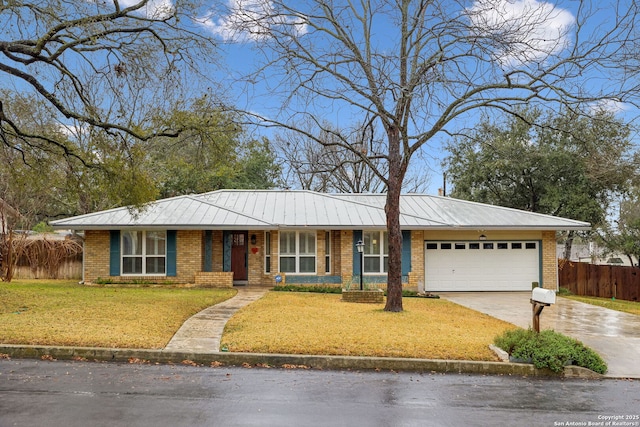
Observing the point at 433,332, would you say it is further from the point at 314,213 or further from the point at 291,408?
the point at 314,213

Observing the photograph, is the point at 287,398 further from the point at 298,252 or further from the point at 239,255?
the point at 239,255

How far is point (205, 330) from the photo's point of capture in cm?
1006

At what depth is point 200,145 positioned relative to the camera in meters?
13.3

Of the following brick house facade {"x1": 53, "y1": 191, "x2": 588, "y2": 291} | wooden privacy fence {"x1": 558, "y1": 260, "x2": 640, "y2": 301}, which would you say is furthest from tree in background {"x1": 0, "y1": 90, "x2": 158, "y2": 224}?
wooden privacy fence {"x1": 558, "y1": 260, "x2": 640, "y2": 301}

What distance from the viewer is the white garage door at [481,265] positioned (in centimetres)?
2150

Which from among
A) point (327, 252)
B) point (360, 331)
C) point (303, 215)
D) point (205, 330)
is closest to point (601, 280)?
point (327, 252)

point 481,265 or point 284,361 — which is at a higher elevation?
point 481,265

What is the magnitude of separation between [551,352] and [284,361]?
4.14 metres

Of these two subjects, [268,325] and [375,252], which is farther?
[375,252]

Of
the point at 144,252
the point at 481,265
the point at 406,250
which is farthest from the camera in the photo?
the point at 481,265

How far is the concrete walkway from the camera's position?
28.1 feet

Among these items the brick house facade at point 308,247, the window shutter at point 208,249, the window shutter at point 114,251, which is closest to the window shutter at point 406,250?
the brick house facade at point 308,247

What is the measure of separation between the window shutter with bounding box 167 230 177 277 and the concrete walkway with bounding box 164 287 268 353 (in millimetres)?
6066

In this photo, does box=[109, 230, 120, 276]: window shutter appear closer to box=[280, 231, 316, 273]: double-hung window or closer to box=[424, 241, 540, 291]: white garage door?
box=[280, 231, 316, 273]: double-hung window
